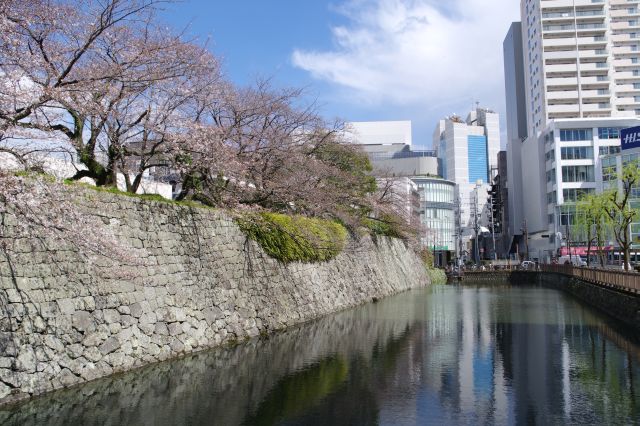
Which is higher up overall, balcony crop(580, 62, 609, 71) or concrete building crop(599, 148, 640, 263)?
balcony crop(580, 62, 609, 71)

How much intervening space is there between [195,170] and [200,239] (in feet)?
6.60

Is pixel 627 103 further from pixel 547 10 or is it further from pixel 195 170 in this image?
pixel 195 170

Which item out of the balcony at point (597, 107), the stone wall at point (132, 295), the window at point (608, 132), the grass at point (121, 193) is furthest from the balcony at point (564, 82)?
the grass at point (121, 193)

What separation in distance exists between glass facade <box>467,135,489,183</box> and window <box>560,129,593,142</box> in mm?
56151

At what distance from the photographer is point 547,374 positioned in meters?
10.8

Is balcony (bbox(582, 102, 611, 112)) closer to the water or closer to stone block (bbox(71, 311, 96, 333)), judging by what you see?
the water

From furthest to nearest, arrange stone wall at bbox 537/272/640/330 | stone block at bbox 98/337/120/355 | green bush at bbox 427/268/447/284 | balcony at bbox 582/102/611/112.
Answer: balcony at bbox 582/102/611/112, green bush at bbox 427/268/447/284, stone wall at bbox 537/272/640/330, stone block at bbox 98/337/120/355

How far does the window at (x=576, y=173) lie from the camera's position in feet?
191

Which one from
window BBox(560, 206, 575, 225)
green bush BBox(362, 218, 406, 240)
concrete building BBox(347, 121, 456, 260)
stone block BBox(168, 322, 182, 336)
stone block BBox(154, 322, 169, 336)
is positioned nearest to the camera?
stone block BBox(154, 322, 169, 336)

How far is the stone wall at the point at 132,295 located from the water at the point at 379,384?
456 millimetres

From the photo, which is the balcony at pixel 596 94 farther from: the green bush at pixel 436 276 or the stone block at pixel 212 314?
the stone block at pixel 212 314

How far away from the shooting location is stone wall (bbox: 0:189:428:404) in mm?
8445

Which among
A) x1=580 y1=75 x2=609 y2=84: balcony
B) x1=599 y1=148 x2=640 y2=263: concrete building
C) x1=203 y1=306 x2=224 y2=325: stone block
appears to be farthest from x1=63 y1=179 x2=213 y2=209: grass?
x1=580 y1=75 x2=609 y2=84: balcony

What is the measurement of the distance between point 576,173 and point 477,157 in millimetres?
58390
